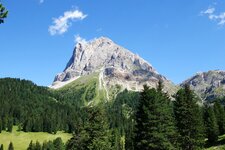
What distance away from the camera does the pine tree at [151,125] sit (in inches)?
1575

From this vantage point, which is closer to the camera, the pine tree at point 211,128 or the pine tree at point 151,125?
the pine tree at point 151,125

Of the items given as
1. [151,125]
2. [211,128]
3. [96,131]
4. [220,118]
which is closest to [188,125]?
[96,131]

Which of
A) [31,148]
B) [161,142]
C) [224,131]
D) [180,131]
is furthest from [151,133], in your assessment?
[31,148]

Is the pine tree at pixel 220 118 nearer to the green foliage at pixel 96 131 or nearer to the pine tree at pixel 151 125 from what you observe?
the green foliage at pixel 96 131

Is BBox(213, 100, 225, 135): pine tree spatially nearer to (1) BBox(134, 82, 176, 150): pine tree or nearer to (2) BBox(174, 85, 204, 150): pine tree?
(2) BBox(174, 85, 204, 150): pine tree

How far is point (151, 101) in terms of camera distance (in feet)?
136

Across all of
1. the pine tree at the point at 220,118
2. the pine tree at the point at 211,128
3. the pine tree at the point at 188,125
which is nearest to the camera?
the pine tree at the point at 188,125

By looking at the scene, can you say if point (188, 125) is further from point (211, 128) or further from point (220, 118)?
point (220, 118)

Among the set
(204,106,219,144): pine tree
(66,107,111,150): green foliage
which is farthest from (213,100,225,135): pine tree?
(66,107,111,150): green foliage

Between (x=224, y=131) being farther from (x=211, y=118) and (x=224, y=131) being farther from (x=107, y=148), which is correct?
(x=107, y=148)

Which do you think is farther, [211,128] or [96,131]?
[211,128]

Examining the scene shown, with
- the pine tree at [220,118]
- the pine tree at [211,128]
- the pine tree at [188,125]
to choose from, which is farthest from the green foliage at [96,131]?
the pine tree at [220,118]

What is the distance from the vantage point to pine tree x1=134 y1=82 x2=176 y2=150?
40000 millimetres

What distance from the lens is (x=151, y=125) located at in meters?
40.5
